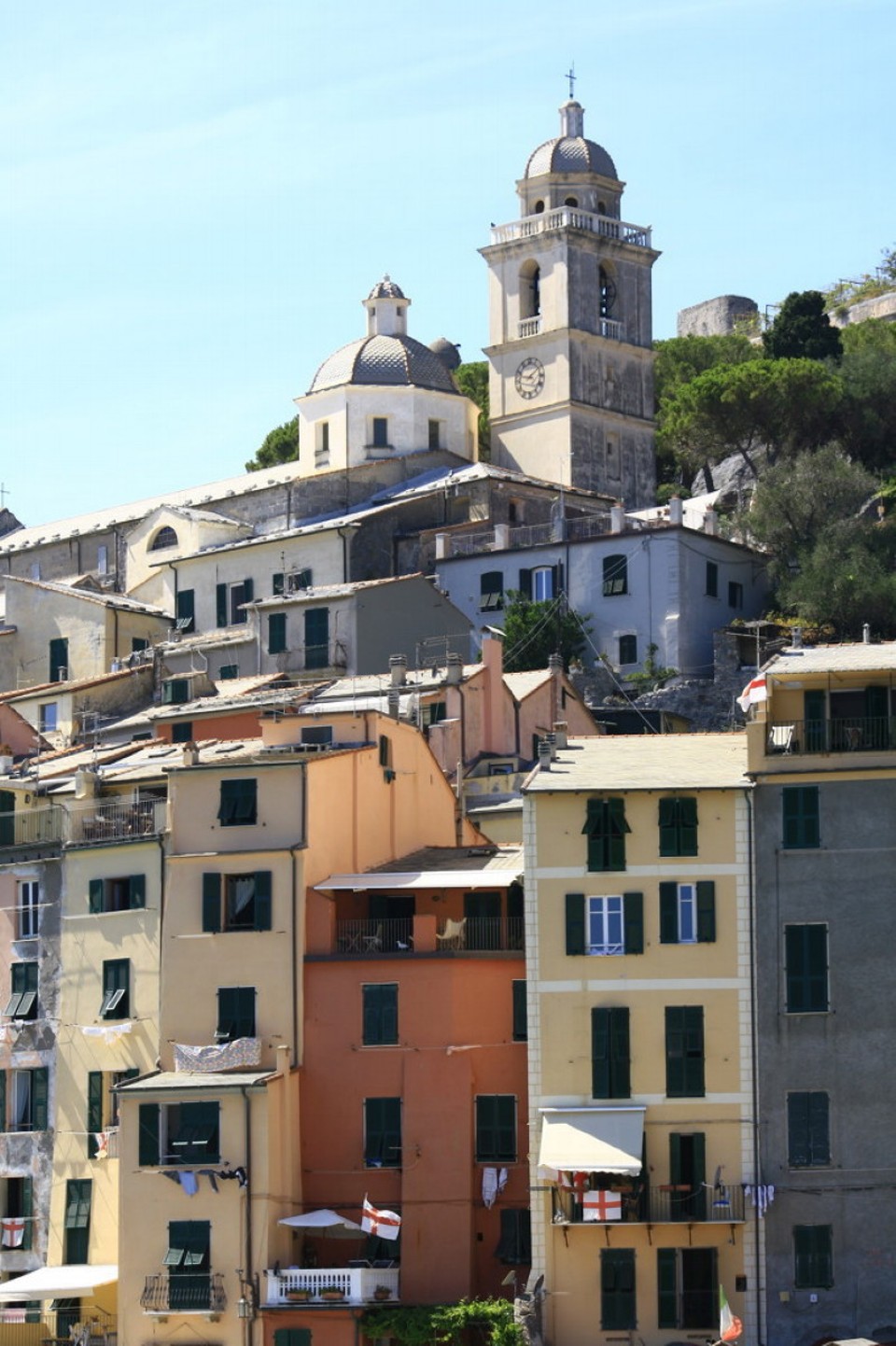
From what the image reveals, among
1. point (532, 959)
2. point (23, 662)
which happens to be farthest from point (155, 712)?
point (532, 959)

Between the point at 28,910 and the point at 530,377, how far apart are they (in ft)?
161

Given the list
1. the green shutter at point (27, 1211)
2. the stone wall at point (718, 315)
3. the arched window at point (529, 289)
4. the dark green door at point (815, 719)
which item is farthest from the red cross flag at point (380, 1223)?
the stone wall at point (718, 315)

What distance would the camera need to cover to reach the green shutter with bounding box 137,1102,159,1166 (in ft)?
175

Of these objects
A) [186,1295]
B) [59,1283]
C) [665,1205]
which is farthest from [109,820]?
[665,1205]

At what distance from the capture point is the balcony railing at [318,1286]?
5197 cm

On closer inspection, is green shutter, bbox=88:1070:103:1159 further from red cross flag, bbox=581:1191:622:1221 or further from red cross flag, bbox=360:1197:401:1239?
red cross flag, bbox=581:1191:622:1221

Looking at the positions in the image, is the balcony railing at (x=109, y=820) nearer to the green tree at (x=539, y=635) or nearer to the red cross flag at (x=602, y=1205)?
the red cross flag at (x=602, y=1205)

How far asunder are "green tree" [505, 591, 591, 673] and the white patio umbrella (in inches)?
1259

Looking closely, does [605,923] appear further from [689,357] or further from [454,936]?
[689,357]

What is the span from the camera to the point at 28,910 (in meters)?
60.2

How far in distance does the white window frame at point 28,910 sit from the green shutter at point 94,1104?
3.78 meters

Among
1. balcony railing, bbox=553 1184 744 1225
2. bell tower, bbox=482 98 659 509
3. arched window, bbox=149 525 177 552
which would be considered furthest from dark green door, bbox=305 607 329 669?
balcony railing, bbox=553 1184 744 1225

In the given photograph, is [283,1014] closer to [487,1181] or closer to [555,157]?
[487,1181]

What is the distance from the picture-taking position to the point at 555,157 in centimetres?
10638
